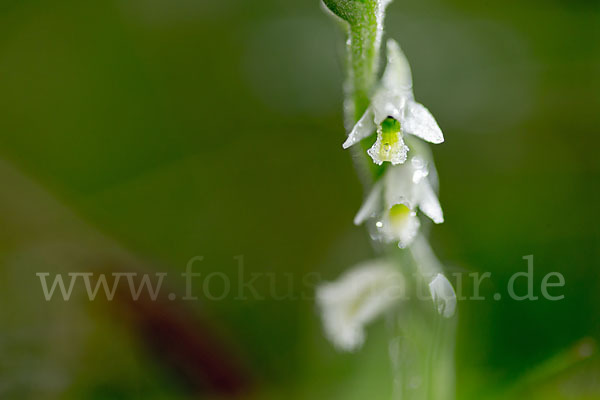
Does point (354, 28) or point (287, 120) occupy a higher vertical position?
point (287, 120)

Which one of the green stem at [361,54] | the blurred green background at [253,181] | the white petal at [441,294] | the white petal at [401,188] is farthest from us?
the blurred green background at [253,181]

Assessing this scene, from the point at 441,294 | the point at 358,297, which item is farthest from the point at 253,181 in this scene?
the point at 441,294

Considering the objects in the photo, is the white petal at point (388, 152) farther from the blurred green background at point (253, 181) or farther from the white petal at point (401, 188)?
the blurred green background at point (253, 181)

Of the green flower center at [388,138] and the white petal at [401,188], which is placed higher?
the green flower center at [388,138]

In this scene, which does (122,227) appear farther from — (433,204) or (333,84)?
(433,204)

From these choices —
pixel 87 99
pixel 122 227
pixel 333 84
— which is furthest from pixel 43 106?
pixel 333 84

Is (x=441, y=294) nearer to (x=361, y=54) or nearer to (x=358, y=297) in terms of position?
(x=358, y=297)

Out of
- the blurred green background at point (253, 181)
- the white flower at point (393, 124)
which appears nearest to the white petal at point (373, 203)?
the white flower at point (393, 124)
